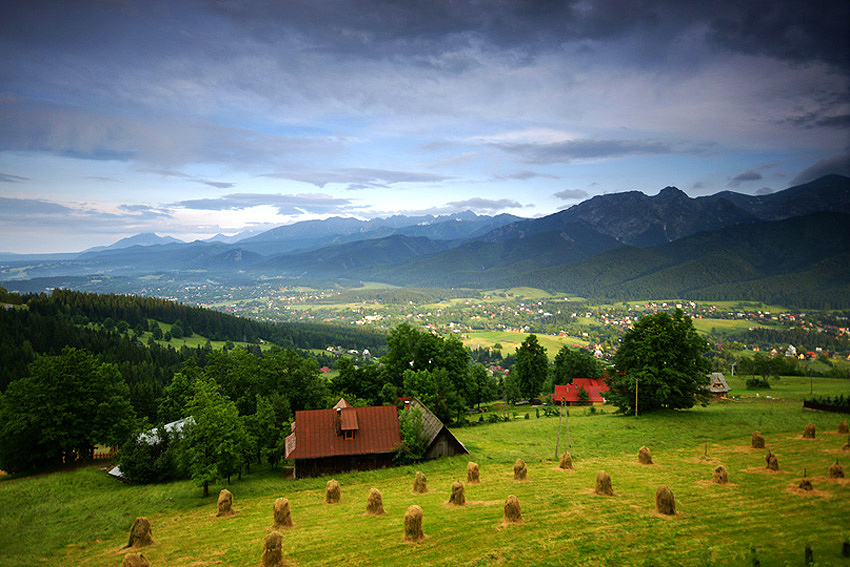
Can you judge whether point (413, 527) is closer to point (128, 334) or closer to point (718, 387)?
point (718, 387)

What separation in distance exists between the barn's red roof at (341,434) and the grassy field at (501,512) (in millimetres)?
2406

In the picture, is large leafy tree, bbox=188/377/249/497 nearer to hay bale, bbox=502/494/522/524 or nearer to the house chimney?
the house chimney

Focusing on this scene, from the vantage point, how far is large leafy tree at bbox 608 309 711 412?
43.5m

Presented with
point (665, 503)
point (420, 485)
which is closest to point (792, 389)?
point (665, 503)

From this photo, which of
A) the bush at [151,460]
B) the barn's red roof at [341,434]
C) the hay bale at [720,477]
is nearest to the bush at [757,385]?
the hay bale at [720,477]

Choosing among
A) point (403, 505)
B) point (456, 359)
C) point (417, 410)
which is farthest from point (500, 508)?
point (456, 359)

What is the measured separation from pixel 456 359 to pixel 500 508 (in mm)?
33095

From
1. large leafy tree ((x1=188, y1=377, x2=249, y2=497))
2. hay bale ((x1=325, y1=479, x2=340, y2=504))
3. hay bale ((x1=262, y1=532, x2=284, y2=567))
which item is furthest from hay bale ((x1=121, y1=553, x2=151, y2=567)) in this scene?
large leafy tree ((x1=188, y1=377, x2=249, y2=497))

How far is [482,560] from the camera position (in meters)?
15.8

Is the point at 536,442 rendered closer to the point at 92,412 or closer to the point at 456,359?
the point at 456,359

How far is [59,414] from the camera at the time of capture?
3744cm

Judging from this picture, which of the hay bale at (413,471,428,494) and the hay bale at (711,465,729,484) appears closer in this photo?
the hay bale at (711,465,729,484)

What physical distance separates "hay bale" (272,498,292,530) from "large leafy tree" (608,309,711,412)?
36653 mm

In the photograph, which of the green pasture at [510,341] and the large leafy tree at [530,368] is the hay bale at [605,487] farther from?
the green pasture at [510,341]
